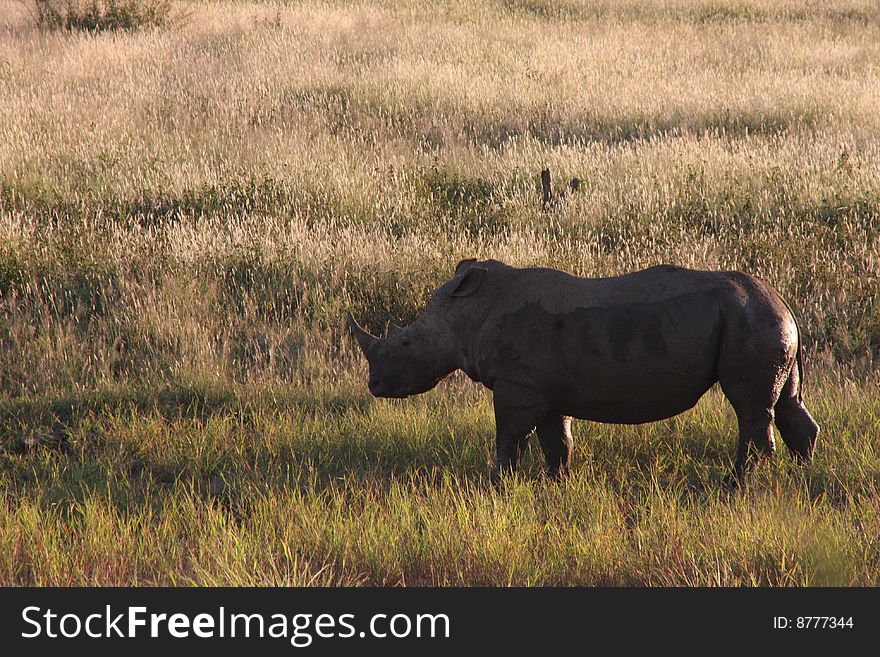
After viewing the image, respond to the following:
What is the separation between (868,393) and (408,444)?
2.85 m

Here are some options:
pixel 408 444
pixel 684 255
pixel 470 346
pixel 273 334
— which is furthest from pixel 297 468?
pixel 684 255

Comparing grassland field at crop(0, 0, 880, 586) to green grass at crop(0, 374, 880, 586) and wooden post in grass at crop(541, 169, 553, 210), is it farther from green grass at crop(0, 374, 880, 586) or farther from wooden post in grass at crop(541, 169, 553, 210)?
wooden post in grass at crop(541, 169, 553, 210)

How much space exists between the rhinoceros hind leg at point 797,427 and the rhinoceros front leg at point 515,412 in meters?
1.20

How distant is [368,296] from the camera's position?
7.57 meters

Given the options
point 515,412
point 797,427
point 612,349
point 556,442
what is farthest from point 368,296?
point 797,427

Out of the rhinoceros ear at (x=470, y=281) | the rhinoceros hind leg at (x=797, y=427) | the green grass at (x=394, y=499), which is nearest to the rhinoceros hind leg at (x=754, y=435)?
the green grass at (x=394, y=499)

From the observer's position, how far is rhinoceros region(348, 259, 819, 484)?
4.10m

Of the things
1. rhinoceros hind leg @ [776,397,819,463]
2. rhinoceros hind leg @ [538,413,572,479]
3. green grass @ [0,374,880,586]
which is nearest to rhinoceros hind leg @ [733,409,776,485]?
green grass @ [0,374,880,586]

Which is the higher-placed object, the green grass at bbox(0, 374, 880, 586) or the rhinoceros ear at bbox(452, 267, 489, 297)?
the rhinoceros ear at bbox(452, 267, 489, 297)

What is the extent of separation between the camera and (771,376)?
13.5ft

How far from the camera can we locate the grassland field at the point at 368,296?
3855 mm

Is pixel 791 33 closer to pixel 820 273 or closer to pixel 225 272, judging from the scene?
pixel 820 273

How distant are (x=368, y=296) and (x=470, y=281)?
3.11m

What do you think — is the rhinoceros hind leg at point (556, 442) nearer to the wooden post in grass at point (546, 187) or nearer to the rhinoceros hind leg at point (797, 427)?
the rhinoceros hind leg at point (797, 427)
